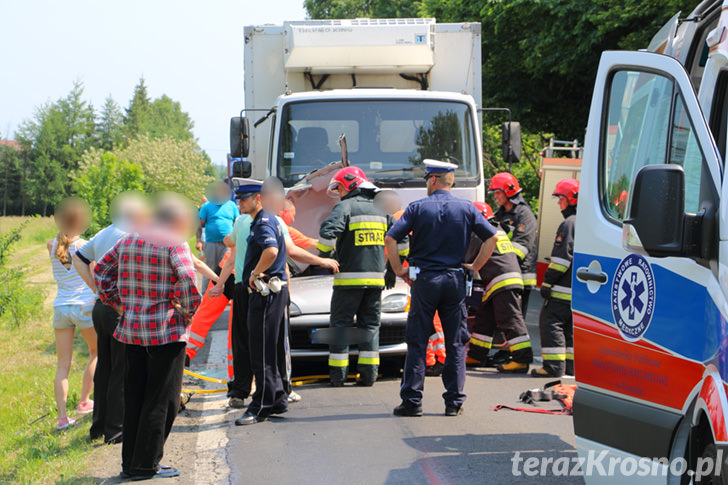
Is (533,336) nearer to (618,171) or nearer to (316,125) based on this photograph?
(316,125)

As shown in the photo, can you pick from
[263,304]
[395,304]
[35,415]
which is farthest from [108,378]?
[395,304]

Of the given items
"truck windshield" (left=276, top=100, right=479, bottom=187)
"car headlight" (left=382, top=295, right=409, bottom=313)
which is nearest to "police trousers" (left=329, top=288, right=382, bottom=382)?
"car headlight" (left=382, top=295, right=409, bottom=313)

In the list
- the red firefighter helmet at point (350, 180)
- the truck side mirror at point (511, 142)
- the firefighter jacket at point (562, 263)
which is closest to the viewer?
the red firefighter helmet at point (350, 180)

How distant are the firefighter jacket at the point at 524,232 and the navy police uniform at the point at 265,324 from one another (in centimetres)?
330

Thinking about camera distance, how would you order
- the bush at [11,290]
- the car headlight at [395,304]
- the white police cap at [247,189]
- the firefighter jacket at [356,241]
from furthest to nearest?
the bush at [11,290]
the car headlight at [395,304]
the firefighter jacket at [356,241]
the white police cap at [247,189]

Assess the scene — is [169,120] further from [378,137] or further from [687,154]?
[687,154]

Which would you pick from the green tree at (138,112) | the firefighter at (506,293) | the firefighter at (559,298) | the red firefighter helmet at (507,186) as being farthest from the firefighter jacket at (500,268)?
the green tree at (138,112)

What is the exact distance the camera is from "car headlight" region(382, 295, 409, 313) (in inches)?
325

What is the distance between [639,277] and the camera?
362 cm

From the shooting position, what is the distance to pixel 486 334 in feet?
28.9

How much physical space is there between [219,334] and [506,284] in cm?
515

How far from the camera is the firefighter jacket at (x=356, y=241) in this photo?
763 centimetres

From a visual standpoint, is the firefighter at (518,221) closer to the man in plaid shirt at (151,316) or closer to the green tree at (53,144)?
the man in plaid shirt at (151,316)

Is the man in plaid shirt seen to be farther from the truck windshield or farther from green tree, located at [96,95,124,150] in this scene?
green tree, located at [96,95,124,150]
